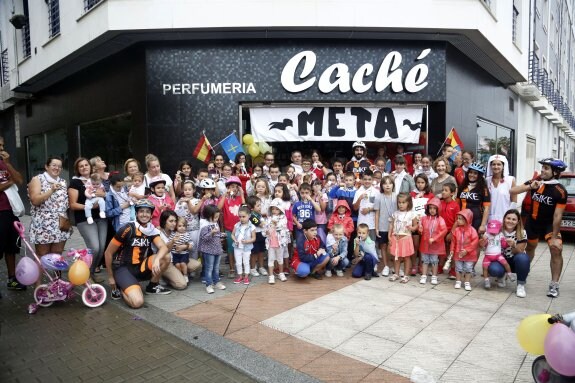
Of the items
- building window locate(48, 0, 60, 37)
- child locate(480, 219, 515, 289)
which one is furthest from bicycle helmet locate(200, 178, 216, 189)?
building window locate(48, 0, 60, 37)

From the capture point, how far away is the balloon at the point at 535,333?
2.88 metres

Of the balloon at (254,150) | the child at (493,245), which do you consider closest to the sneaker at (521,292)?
the child at (493,245)

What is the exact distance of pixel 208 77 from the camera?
9492mm

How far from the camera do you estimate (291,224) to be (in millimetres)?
6582

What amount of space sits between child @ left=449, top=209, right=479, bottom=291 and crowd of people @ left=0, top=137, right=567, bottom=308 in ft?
0.05

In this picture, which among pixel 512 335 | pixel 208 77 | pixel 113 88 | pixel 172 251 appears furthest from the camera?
pixel 113 88

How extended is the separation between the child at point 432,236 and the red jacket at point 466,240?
0.78 feet

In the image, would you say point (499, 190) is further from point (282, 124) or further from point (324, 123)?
point (282, 124)

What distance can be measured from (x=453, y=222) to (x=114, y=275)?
5.21 meters

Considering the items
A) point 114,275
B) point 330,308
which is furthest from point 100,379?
point 330,308

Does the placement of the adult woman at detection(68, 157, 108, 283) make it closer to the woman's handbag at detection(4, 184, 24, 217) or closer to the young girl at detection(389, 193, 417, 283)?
the woman's handbag at detection(4, 184, 24, 217)

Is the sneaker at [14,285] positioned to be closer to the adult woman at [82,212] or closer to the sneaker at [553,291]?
the adult woman at [82,212]

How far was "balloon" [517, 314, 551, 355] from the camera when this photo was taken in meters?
2.88

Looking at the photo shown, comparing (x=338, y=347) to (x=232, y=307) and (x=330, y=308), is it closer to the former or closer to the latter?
(x=330, y=308)
